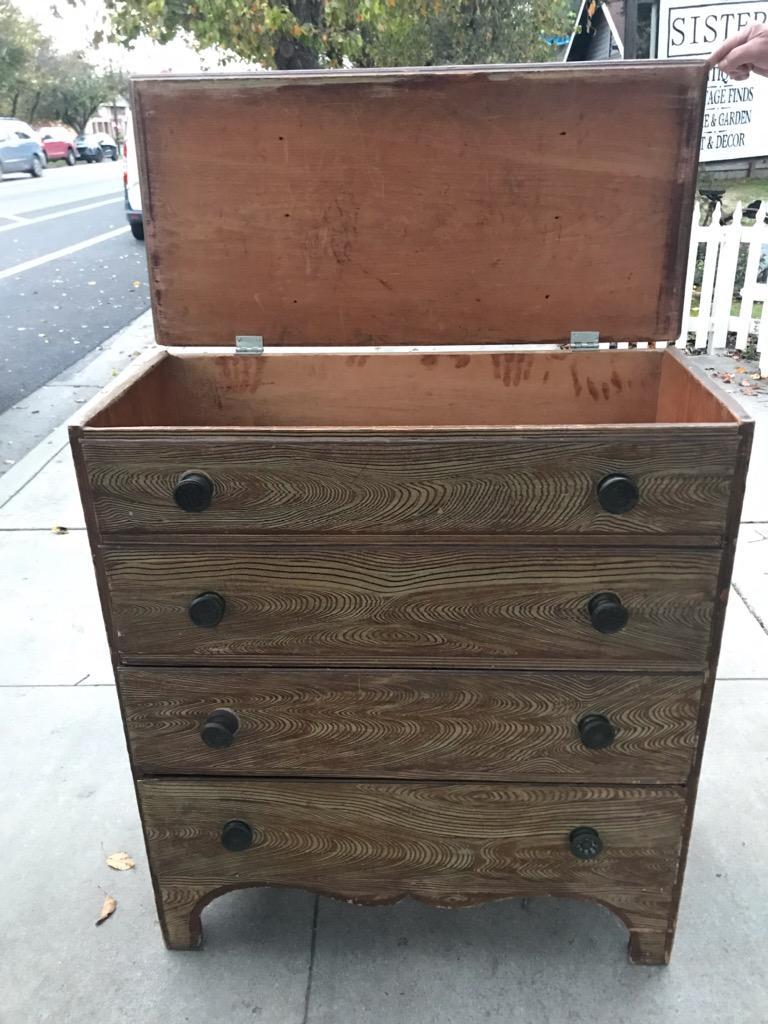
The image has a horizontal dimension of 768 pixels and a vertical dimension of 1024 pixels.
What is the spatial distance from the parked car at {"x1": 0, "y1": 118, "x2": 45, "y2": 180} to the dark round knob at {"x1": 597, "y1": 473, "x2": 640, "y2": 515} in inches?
1110

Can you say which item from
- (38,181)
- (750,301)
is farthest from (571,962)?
(38,181)

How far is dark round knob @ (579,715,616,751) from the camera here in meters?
1.54

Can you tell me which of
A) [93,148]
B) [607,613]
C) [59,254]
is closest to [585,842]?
[607,613]

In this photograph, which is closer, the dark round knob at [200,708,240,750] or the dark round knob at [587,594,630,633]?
the dark round knob at [587,594,630,633]

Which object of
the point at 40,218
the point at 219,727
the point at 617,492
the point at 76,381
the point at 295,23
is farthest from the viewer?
the point at 40,218

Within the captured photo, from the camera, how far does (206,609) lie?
4.84 ft

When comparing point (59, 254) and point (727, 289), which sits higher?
point (727, 289)

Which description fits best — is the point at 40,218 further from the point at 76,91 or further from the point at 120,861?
the point at 76,91

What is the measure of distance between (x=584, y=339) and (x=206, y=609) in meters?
1.03

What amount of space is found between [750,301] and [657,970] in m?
5.51

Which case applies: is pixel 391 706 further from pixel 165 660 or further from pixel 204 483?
pixel 204 483

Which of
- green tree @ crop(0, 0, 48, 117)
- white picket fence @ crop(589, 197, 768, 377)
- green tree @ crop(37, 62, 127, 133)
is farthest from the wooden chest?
green tree @ crop(37, 62, 127, 133)

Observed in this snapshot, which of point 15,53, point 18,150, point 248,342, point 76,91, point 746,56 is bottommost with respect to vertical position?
point 248,342

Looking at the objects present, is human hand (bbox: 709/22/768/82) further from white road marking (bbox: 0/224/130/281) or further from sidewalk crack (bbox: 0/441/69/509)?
white road marking (bbox: 0/224/130/281)
